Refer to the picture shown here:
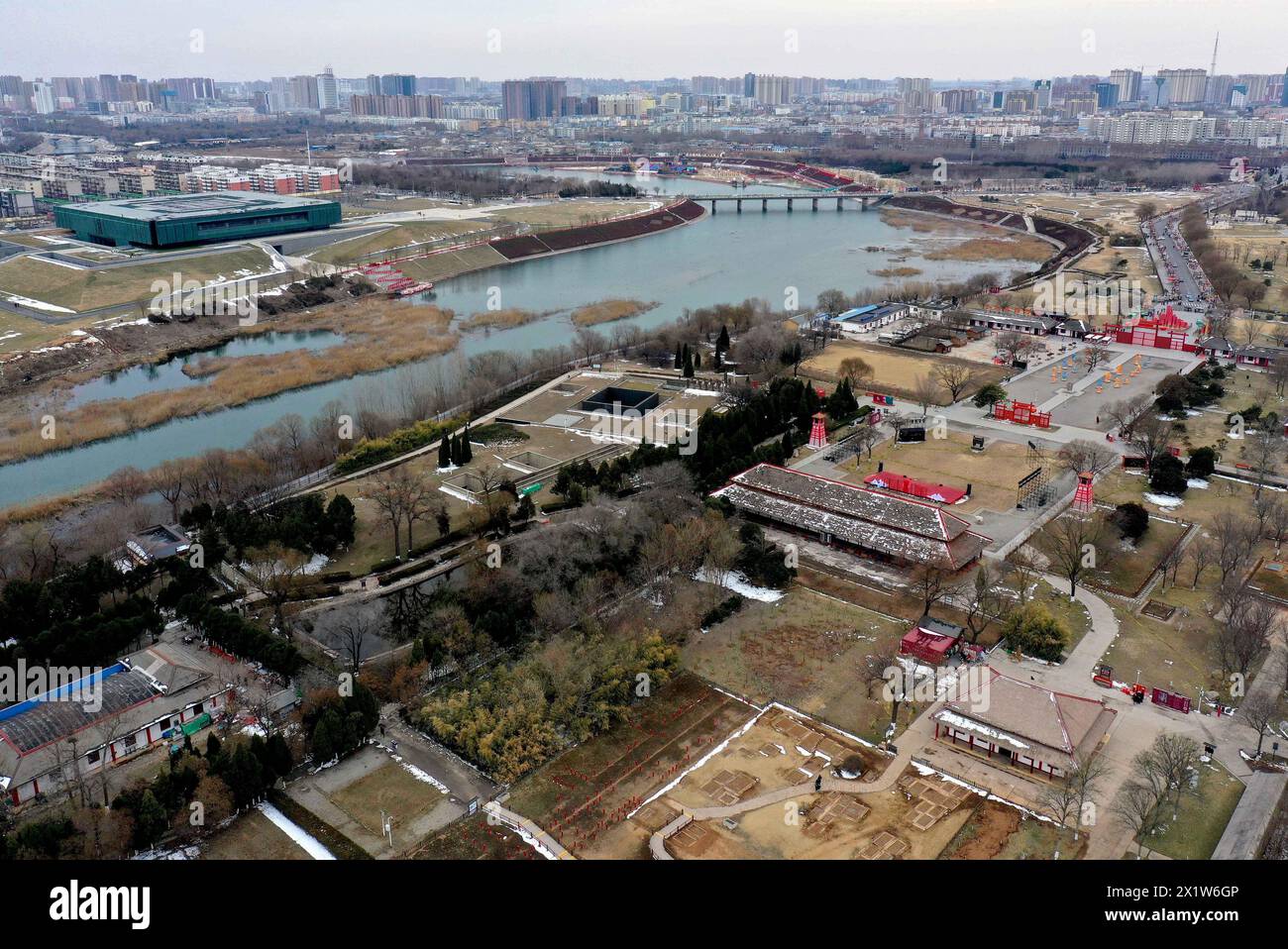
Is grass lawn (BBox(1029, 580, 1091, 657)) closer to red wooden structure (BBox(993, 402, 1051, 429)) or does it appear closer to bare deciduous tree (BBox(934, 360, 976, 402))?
red wooden structure (BBox(993, 402, 1051, 429))

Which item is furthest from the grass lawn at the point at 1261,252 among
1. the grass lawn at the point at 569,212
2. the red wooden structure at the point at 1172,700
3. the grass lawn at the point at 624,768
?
the grass lawn at the point at 624,768

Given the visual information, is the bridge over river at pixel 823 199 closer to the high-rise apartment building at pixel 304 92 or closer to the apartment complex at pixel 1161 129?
the apartment complex at pixel 1161 129

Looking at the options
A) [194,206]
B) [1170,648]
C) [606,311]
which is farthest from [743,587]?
[194,206]

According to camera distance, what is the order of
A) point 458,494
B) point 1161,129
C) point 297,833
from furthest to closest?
point 1161,129
point 458,494
point 297,833

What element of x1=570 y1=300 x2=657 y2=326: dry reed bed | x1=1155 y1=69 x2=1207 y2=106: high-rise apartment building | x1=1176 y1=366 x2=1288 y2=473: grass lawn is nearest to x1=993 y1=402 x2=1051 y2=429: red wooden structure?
x1=1176 y1=366 x2=1288 y2=473: grass lawn

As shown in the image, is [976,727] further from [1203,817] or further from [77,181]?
[77,181]

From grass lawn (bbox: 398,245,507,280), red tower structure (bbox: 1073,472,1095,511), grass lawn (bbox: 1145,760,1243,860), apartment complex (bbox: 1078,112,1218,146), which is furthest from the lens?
apartment complex (bbox: 1078,112,1218,146)

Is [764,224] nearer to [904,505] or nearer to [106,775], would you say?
[904,505]
